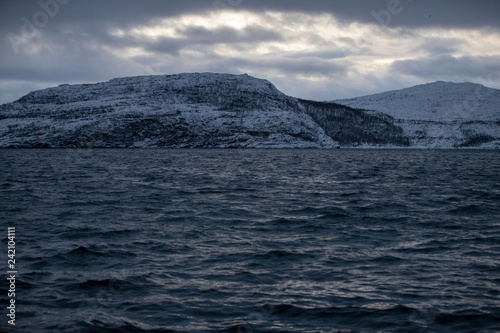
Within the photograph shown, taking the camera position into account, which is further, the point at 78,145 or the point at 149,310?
the point at 78,145

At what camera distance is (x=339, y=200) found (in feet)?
93.2

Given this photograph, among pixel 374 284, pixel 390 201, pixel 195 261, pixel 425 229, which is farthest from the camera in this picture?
pixel 390 201

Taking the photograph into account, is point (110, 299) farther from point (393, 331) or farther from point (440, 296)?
point (440, 296)

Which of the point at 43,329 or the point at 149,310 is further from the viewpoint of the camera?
the point at 149,310

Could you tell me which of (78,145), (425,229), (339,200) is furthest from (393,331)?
(78,145)

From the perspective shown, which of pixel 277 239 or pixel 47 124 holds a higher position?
pixel 47 124

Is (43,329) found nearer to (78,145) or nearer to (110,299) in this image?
(110,299)

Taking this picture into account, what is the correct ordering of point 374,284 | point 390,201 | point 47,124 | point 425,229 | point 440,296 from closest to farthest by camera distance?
point 440,296
point 374,284
point 425,229
point 390,201
point 47,124

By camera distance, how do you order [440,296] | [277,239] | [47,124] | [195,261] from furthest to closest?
[47,124], [277,239], [195,261], [440,296]

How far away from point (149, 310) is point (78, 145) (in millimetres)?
180321

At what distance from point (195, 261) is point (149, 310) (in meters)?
3.73

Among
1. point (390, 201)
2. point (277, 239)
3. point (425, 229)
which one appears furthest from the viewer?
point (390, 201)

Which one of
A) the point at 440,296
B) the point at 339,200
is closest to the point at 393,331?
the point at 440,296

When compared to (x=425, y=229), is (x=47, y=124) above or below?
above
